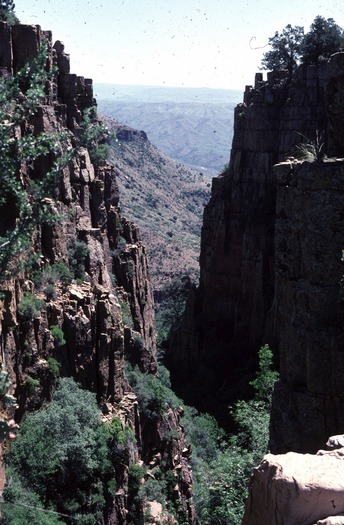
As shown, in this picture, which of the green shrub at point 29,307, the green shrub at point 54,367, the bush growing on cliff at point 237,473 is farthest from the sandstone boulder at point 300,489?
the green shrub at point 54,367

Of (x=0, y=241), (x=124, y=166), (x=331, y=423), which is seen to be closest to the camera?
(x=0, y=241)

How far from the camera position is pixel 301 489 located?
801 centimetres

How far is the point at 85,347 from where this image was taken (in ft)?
80.5

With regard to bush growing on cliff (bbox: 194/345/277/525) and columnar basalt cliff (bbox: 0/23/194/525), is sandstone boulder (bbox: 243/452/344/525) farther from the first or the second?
columnar basalt cliff (bbox: 0/23/194/525)

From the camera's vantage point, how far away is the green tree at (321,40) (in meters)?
49.9

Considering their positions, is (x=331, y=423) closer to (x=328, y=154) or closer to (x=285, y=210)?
(x=285, y=210)

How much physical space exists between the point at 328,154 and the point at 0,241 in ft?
22.7

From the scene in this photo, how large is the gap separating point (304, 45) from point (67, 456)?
39101 millimetres

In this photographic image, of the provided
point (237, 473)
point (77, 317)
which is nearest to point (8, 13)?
point (77, 317)

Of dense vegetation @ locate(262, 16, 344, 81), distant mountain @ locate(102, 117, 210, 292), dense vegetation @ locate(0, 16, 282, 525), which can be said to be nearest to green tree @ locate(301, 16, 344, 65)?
dense vegetation @ locate(262, 16, 344, 81)

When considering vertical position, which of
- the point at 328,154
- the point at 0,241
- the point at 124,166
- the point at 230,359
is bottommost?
the point at 230,359

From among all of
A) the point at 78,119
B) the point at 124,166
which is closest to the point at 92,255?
the point at 78,119

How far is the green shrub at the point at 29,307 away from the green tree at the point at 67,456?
268 centimetres

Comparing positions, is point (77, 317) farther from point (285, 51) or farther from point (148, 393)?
point (285, 51)
